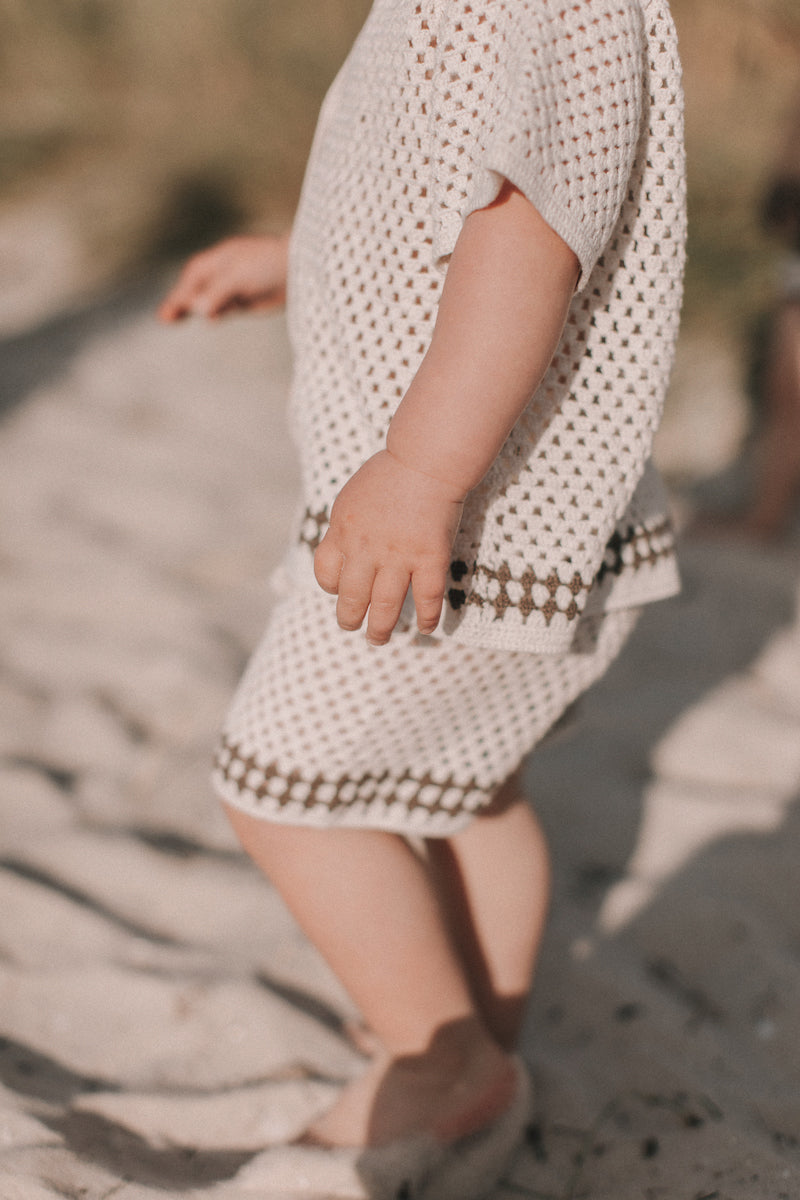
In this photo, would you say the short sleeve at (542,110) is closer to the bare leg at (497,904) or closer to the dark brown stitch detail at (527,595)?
the dark brown stitch detail at (527,595)

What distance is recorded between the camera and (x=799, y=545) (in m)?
2.91

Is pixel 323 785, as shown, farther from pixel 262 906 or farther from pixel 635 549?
pixel 262 906

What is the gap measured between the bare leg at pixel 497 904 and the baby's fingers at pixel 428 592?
1.59 feet

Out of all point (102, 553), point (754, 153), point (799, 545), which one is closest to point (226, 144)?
point (754, 153)

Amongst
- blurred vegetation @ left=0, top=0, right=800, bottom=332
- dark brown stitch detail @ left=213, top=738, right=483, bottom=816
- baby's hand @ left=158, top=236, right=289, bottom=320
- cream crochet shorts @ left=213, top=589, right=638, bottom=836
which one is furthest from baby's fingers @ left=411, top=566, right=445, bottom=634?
blurred vegetation @ left=0, top=0, right=800, bottom=332

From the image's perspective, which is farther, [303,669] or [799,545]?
[799,545]

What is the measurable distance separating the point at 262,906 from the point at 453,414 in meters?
1.00

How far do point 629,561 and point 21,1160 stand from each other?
0.89m

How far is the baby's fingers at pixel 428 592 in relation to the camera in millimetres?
900

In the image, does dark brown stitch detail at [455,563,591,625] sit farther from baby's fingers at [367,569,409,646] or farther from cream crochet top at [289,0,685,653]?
baby's fingers at [367,569,409,646]

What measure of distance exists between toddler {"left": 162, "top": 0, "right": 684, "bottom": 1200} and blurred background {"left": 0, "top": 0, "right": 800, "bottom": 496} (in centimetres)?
238

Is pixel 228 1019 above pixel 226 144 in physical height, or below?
below

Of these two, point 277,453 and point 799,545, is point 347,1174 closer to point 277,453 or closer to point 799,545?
point 799,545

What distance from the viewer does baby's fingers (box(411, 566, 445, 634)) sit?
2.95 ft
